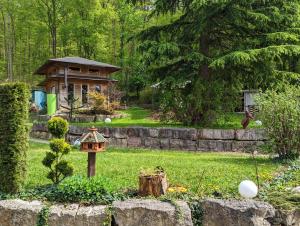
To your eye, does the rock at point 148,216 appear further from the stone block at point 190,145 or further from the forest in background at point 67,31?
the forest in background at point 67,31

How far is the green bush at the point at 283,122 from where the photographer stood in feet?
26.2

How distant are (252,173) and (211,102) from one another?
6.12m

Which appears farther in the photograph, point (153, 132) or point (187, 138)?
point (153, 132)

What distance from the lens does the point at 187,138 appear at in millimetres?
11906

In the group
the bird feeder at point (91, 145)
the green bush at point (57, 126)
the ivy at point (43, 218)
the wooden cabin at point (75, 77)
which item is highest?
the wooden cabin at point (75, 77)

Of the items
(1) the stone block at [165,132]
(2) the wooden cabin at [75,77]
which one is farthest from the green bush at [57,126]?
(2) the wooden cabin at [75,77]

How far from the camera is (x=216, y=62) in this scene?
11.6m

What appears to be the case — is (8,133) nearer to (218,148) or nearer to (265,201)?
(265,201)

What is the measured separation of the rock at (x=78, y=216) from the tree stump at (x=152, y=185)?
2.13 feet

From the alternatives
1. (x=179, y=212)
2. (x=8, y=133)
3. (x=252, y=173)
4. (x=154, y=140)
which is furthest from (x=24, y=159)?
(x=154, y=140)

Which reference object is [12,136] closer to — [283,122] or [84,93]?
[283,122]

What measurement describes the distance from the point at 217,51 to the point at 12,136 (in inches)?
392

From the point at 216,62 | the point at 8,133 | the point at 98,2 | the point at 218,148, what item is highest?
the point at 98,2

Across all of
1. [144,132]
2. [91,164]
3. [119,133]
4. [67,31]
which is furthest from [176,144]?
[67,31]
